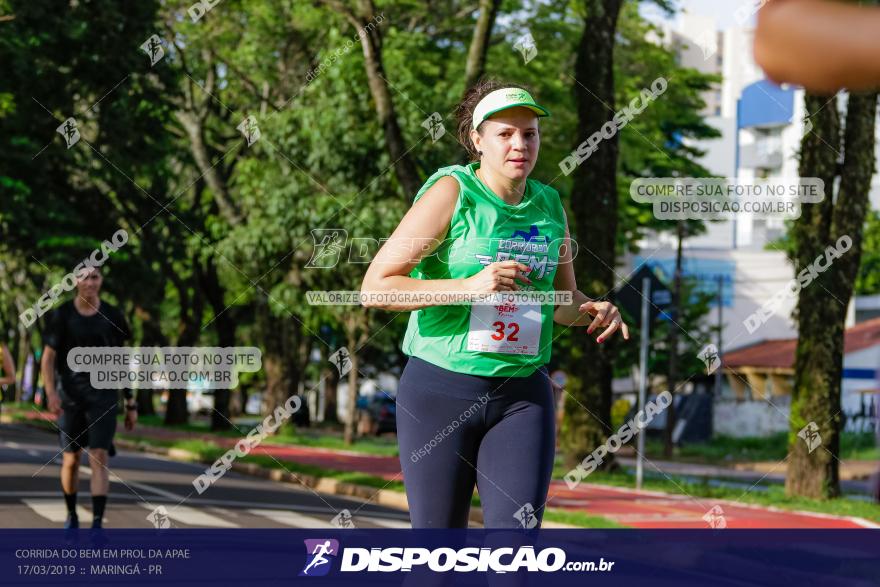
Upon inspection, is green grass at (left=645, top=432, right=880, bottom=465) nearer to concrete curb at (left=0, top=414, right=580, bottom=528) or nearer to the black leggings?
concrete curb at (left=0, top=414, right=580, bottom=528)

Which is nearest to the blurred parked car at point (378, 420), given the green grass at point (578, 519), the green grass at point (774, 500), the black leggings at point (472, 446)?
the green grass at point (774, 500)

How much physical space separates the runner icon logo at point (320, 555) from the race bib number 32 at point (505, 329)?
3.18ft

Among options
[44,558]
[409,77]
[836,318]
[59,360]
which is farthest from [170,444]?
[44,558]

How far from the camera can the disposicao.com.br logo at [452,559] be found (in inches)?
146

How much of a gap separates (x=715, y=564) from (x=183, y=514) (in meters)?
4.53

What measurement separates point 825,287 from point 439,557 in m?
12.0

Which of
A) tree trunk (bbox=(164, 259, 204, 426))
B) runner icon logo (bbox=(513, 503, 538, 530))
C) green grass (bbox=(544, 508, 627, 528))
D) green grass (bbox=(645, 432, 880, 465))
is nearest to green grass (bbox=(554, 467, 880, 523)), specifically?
green grass (bbox=(544, 508, 627, 528))

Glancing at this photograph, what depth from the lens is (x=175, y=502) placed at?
12031 mm

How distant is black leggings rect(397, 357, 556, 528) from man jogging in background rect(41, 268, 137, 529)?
5165mm

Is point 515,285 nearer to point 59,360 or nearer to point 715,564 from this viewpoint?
point 715,564

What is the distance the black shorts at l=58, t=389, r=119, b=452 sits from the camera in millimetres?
8492

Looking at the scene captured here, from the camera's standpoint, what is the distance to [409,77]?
73.5 ft

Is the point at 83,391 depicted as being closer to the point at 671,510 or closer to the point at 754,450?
the point at 671,510

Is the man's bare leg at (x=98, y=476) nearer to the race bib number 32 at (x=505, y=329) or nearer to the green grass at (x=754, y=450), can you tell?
the race bib number 32 at (x=505, y=329)
